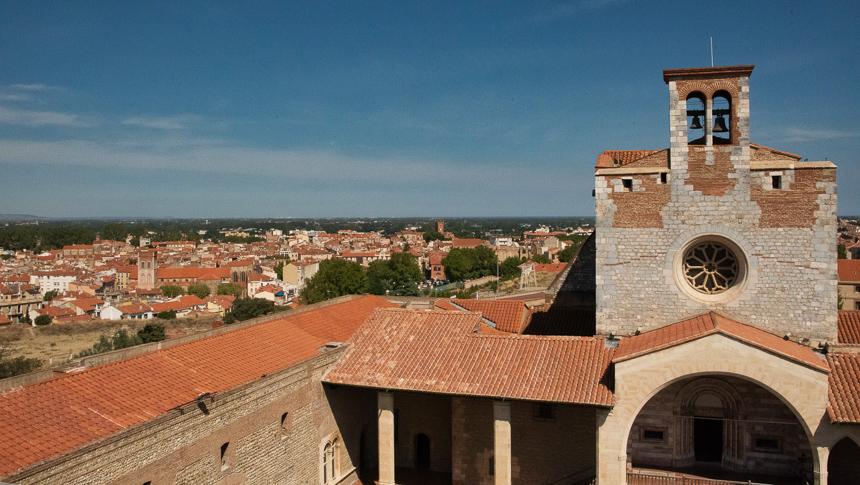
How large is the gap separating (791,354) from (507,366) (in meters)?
6.87

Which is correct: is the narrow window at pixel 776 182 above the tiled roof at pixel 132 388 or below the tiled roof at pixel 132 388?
above

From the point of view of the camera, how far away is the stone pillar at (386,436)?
706 inches

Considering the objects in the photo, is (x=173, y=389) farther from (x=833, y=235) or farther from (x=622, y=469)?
(x=833, y=235)

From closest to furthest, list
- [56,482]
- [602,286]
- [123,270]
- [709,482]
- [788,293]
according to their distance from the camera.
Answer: [56,482], [709,482], [788,293], [602,286], [123,270]

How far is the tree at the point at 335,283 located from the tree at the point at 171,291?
39.6 metres

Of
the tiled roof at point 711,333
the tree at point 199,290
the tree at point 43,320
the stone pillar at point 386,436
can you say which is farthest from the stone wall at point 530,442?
the tree at point 199,290

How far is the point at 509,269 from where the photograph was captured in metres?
116

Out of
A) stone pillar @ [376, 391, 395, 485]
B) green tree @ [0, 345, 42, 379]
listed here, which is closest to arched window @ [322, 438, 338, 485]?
stone pillar @ [376, 391, 395, 485]

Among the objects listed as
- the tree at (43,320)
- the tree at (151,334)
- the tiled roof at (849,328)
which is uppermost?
the tiled roof at (849,328)

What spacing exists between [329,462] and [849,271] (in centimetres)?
4909

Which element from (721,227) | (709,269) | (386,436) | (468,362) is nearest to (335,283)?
(386,436)

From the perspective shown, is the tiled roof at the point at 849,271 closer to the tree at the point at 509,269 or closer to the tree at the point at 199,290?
the tree at the point at 509,269

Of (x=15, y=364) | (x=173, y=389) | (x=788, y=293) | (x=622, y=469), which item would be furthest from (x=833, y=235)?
(x=15, y=364)

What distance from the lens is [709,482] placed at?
1608 cm
